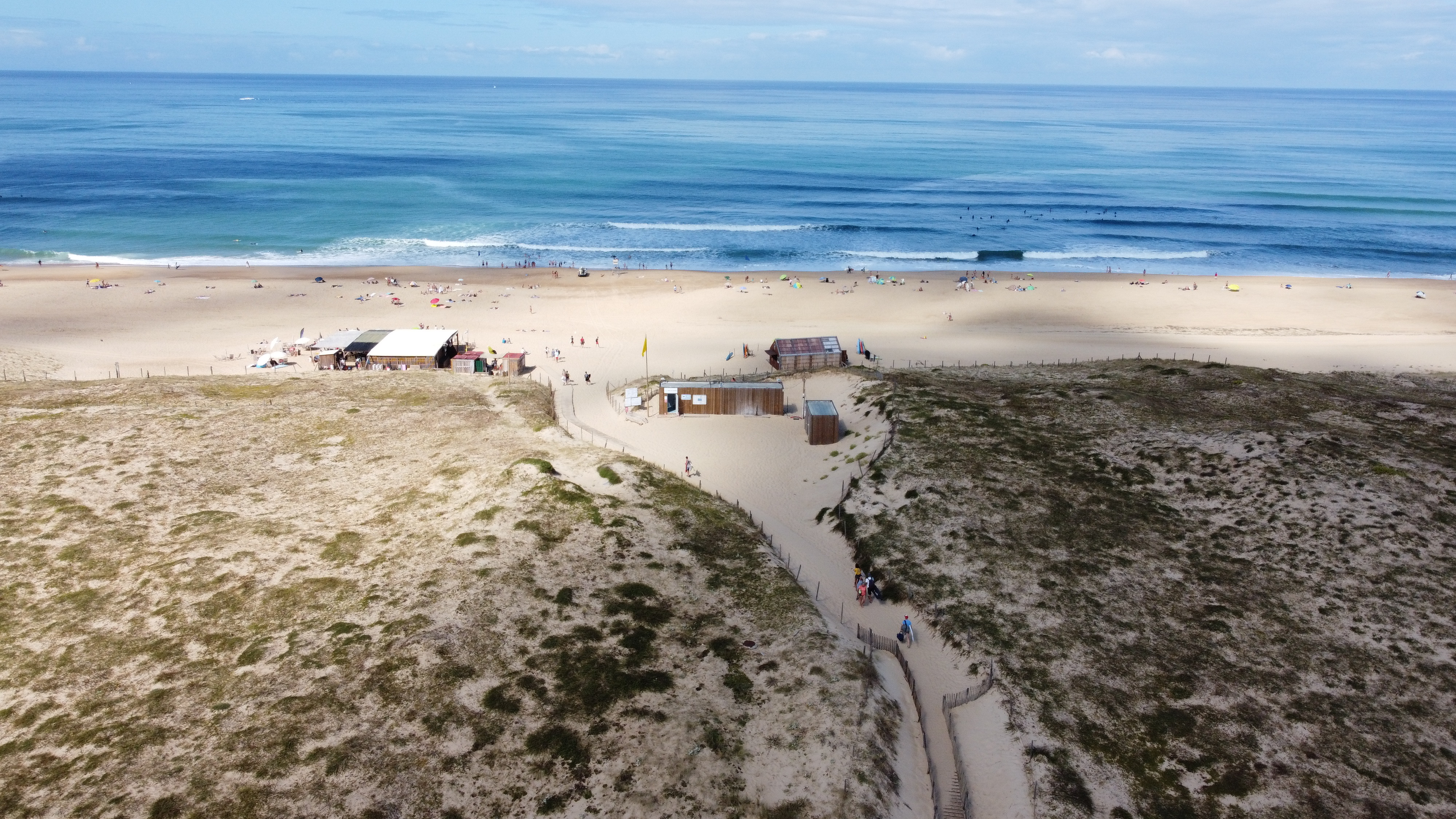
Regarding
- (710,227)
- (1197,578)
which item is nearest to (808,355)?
(1197,578)

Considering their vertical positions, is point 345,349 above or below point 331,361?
above

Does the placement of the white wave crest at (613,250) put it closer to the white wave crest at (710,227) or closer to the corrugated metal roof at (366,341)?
the white wave crest at (710,227)

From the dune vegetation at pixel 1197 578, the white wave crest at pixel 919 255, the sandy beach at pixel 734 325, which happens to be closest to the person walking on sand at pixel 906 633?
the dune vegetation at pixel 1197 578

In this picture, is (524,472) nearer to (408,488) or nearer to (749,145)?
(408,488)

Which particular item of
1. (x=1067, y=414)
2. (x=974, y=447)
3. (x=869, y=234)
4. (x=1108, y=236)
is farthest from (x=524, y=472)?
(x=1108, y=236)

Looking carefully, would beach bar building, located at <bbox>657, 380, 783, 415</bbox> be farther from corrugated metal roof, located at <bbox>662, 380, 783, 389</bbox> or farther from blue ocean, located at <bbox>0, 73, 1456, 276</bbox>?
blue ocean, located at <bbox>0, 73, 1456, 276</bbox>

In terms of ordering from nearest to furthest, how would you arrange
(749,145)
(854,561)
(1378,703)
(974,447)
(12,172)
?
(1378,703)
(854,561)
(974,447)
(12,172)
(749,145)

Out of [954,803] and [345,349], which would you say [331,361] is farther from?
[954,803]
